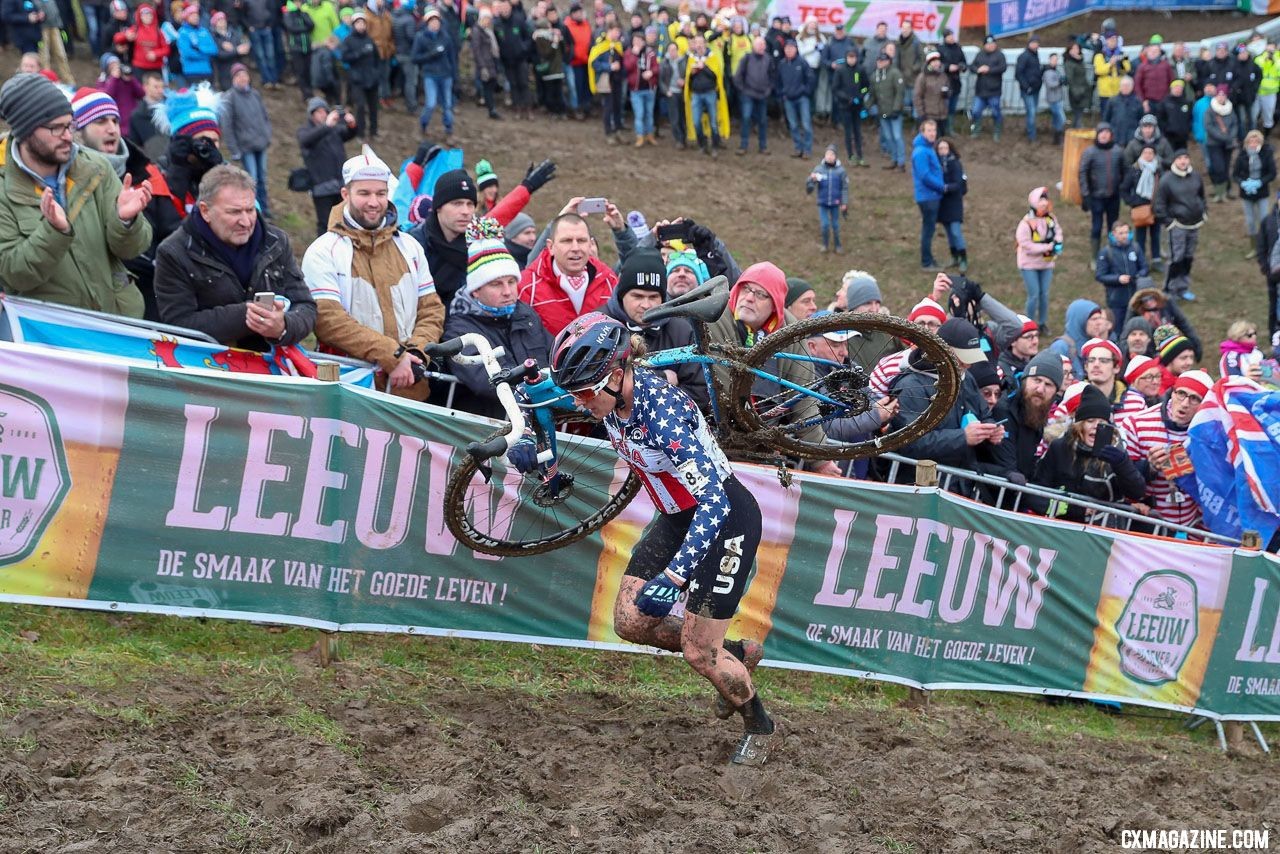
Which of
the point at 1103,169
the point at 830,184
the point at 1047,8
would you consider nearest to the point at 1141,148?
the point at 1103,169

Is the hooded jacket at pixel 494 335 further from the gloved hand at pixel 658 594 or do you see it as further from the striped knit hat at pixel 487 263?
the gloved hand at pixel 658 594

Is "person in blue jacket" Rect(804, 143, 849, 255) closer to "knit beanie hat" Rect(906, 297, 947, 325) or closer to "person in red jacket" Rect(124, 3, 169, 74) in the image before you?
"person in red jacket" Rect(124, 3, 169, 74)

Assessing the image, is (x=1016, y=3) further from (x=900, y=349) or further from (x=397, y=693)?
(x=397, y=693)

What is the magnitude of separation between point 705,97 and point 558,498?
19.8 m

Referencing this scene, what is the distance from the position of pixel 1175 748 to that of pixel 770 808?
4336 mm

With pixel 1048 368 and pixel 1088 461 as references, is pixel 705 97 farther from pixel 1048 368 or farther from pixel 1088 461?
pixel 1088 461

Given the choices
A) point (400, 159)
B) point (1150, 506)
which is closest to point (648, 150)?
point (400, 159)

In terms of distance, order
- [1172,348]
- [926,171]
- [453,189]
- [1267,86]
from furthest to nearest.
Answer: [1267,86]
[926,171]
[1172,348]
[453,189]

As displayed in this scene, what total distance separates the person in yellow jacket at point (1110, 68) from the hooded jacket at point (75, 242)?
23558 mm

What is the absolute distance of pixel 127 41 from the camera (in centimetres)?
2183

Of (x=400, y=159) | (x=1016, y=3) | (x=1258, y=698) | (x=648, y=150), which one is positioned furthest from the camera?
(x=1016, y=3)

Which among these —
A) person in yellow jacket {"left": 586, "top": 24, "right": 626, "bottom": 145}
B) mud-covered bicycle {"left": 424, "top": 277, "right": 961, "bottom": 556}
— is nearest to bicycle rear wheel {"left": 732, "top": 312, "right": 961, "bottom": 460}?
mud-covered bicycle {"left": 424, "top": 277, "right": 961, "bottom": 556}

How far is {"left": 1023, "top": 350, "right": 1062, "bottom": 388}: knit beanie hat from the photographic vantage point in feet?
35.0

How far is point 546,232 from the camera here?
1016 centimetres
